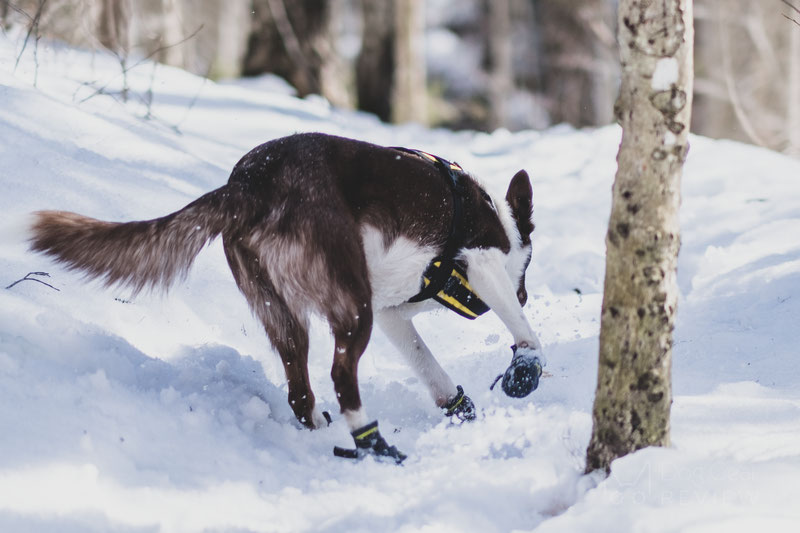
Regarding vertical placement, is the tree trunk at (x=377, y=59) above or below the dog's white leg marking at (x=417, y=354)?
above

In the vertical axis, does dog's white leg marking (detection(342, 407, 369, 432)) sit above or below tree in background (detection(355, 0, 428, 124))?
below

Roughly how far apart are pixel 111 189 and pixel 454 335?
6.72 feet

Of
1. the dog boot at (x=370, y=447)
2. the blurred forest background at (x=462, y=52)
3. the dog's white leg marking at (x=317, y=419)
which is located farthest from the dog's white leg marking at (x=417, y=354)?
the blurred forest background at (x=462, y=52)

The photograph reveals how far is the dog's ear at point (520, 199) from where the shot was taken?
3.71m

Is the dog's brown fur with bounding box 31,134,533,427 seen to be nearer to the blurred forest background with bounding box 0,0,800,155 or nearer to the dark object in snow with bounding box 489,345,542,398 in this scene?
the dark object in snow with bounding box 489,345,542,398

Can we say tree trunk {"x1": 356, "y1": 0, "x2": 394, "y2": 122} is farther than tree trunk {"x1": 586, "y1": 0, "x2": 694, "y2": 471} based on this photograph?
Yes

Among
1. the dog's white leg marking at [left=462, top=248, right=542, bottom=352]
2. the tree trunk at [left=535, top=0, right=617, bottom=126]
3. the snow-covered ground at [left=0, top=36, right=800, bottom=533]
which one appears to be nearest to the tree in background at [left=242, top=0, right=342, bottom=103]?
the snow-covered ground at [left=0, top=36, right=800, bottom=533]

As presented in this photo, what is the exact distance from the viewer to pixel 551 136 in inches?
369

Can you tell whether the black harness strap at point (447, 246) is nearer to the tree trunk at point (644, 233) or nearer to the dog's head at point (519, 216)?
the dog's head at point (519, 216)

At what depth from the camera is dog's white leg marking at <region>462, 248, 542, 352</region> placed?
3320mm

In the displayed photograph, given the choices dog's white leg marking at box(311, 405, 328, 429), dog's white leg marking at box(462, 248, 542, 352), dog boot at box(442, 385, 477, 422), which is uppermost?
dog's white leg marking at box(462, 248, 542, 352)

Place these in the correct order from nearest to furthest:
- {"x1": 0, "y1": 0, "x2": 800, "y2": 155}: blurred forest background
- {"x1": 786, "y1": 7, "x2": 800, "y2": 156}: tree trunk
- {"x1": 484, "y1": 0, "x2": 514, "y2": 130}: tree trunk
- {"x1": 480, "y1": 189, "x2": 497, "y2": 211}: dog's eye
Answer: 1. {"x1": 480, "y1": 189, "x2": 497, "y2": 211}: dog's eye
2. {"x1": 0, "y1": 0, "x2": 800, "y2": 155}: blurred forest background
3. {"x1": 786, "y1": 7, "x2": 800, "y2": 156}: tree trunk
4. {"x1": 484, "y1": 0, "x2": 514, "y2": 130}: tree trunk

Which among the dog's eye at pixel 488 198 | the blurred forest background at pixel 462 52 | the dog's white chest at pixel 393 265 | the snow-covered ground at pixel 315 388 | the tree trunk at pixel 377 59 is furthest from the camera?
the tree trunk at pixel 377 59

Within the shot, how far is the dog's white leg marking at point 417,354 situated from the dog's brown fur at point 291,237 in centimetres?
Answer: 61
